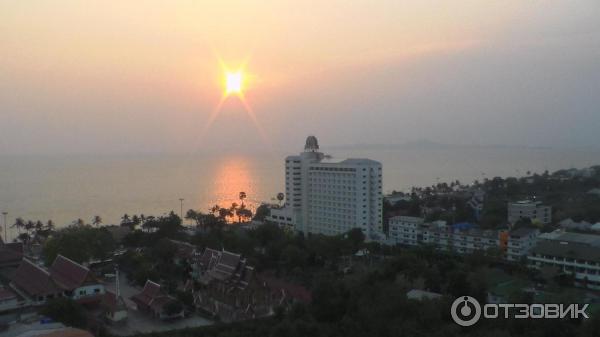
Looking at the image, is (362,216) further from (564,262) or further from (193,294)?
(193,294)

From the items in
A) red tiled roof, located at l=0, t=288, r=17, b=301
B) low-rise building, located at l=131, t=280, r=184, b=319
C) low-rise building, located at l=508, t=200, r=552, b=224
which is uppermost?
low-rise building, located at l=508, t=200, r=552, b=224

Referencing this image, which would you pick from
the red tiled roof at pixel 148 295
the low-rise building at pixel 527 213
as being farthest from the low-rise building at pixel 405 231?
the red tiled roof at pixel 148 295

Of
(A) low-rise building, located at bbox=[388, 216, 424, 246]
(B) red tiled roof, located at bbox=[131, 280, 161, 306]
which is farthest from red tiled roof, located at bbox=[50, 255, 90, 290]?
(A) low-rise building, located at bbox=[388, 216, 424, 246]

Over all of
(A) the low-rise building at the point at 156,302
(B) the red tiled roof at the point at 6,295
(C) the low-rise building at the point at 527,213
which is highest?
(C) the low-rise building at the point at 527,213

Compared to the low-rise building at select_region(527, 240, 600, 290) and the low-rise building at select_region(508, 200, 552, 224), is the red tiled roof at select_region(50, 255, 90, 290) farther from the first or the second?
the low-rise building at select_region(508, 200, 552, 224)

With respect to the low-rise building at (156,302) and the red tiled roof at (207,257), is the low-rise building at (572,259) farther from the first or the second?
the low-rise building at (156,302)

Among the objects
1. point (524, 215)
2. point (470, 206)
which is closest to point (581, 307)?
point (524, 215)

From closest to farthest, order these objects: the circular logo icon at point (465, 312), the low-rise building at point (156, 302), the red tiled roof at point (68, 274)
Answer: the circular logo icon at point (465, 312), the low-rise building at point (156, 302), the red tiled roof at point (68, 274)
